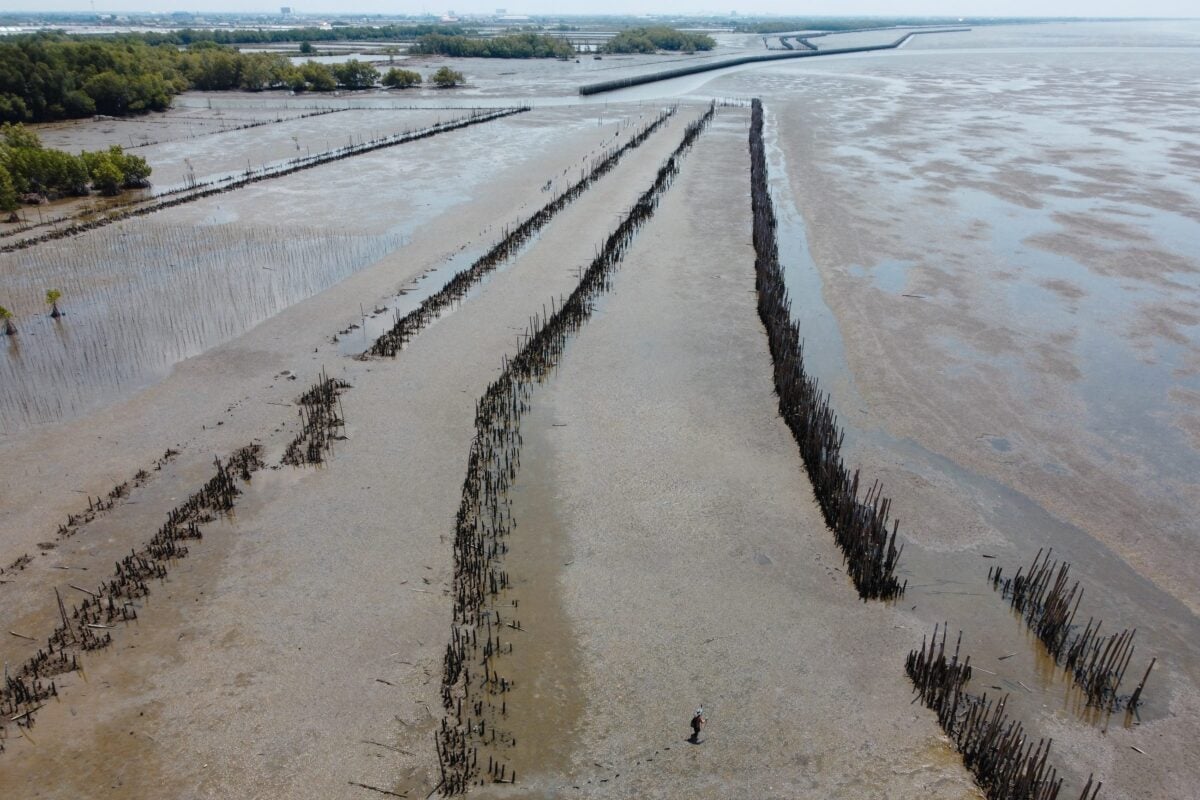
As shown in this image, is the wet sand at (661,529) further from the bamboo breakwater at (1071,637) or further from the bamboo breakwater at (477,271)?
the bamboo breakwater at (477,271)

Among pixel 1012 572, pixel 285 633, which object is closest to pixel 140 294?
pixel 285 633

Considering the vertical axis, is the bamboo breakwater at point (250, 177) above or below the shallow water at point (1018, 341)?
above

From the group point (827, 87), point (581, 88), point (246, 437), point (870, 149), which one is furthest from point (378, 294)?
point (827, 87)

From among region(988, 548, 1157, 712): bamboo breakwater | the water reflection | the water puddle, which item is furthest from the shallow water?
the water reflection

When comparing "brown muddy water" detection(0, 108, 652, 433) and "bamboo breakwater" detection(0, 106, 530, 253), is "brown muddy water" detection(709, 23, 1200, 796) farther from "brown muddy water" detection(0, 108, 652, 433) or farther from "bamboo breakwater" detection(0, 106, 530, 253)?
"bamboo breakwater" detection(0, 106, 530, 253)

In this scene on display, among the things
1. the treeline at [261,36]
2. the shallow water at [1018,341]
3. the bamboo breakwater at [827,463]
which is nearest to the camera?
the shallow water at [1018,341]

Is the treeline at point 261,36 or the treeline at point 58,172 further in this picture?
the treeline at point 261,36

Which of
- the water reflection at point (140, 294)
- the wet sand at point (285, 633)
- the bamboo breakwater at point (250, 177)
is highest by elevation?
the bamboo breakwater at point (250, 177)

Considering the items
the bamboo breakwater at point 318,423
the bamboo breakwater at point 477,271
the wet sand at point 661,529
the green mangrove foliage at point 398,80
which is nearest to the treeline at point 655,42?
the green mangrove foliage at point 398,80
